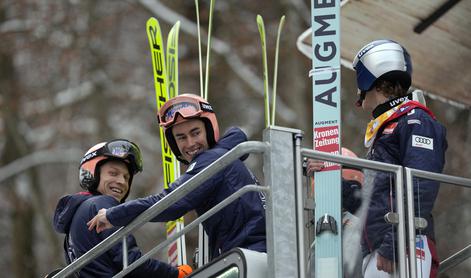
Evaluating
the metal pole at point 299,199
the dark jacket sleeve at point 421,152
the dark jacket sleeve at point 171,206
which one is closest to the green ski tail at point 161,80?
the dark jacket sleeve at point 171,206

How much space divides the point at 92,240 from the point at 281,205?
1.89m

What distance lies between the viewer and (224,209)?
930cm

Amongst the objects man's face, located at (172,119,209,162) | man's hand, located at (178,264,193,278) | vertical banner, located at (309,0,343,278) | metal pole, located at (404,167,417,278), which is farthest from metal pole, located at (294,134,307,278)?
man's hand, located at (178,264,193,278)

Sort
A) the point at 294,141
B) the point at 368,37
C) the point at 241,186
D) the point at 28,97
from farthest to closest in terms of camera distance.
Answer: the point at 28,97 → the point at 368,37 → the point at 241,186 → the point at 294,141

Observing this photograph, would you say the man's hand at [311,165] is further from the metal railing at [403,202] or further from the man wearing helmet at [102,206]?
the man wearing helmet at [102,206]

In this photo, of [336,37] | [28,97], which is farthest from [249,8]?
[336,37]

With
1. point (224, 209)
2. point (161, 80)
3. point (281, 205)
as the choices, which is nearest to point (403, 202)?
point (281, 205)

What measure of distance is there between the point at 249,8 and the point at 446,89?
1234 centimetres

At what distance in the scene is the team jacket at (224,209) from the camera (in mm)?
9234

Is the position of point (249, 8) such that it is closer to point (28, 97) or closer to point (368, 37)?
point (28, 97)

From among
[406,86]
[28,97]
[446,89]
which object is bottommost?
[406,86]

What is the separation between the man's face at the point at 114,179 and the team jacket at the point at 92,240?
13cm

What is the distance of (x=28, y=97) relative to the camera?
86.7 feet

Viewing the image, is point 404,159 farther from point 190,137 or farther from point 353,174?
point 190,137
